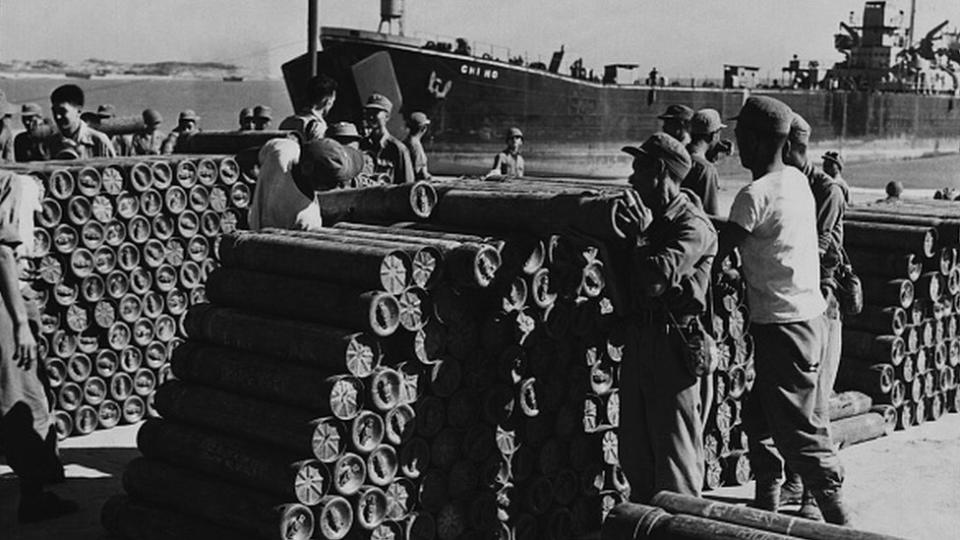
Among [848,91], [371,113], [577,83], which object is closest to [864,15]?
[848,91]

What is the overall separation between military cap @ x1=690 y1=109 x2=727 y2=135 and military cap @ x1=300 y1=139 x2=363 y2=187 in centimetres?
298

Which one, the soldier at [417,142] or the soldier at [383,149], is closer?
the soldier at [383,149]

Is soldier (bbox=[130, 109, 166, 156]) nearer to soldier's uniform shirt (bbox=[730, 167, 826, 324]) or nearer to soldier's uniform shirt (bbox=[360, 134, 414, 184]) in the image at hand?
soldier's uniform shirt (bbox=[360, 134, 414, 184])

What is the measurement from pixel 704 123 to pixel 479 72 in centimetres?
3741

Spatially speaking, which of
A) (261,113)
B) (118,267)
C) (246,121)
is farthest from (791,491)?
(261,113)

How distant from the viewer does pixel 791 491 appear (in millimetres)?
8281

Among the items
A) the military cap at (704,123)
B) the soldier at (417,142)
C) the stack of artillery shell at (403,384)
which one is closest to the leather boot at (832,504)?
the stack of artillery shell at (403,384)

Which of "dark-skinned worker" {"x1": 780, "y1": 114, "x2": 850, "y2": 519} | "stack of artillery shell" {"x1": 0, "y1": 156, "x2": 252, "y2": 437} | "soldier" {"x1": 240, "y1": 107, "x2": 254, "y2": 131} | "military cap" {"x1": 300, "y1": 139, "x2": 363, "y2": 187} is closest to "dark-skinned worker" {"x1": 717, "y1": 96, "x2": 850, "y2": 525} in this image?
"dark-skinned worker" {"x1": 780, "y1": 114, "x2": 850, "y2": 519}

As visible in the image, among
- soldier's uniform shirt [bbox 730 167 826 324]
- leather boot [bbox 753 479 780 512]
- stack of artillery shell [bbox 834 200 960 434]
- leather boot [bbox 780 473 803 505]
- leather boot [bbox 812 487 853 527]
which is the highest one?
soldier's uniform shirt [bbox 730 167 826 324]

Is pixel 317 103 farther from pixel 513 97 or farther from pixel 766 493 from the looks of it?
pixel 513 97

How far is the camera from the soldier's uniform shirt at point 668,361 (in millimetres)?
6547

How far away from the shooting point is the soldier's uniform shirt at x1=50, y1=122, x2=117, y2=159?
11781 mm

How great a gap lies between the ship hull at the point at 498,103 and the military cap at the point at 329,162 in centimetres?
3498

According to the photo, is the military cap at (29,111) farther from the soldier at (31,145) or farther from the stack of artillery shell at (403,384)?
the stack of artillery shell at (403,384)
